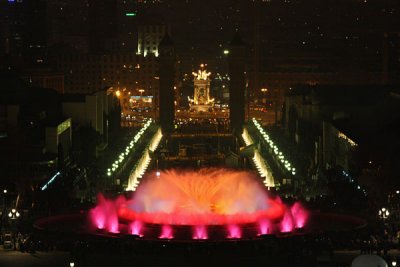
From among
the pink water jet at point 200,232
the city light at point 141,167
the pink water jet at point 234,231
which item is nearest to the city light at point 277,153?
the city light at point 141,167

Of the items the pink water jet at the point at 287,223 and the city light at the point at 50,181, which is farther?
the city light at the point at 50,181

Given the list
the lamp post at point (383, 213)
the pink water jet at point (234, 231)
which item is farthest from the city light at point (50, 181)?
the lamp post at point (383, 213)

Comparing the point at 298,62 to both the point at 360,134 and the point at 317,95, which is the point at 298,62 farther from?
the point at 360,134

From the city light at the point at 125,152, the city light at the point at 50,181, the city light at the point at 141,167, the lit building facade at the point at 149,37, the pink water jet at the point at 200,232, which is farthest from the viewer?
the lit building facade at the point at 149,37

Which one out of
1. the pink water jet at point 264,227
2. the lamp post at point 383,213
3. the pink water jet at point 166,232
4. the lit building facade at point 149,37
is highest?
the lit building facade at point 149,37

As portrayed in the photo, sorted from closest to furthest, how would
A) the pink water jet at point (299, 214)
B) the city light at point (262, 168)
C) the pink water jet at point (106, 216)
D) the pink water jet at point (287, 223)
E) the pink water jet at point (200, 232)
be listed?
1. the pink water jet at point (200, 232)
2. the pink water jet at point (287, 223)
3. the pink water jet at point (106, 216)
4. the pink water jet at point (299, 214)
5. the city light at point (262, 168)

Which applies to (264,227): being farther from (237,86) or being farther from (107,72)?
(107,72)

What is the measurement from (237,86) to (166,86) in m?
4.03

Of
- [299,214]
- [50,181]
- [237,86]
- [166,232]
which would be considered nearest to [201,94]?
[237,86]

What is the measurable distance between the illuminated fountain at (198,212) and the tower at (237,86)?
3148cm

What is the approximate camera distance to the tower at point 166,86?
270ft

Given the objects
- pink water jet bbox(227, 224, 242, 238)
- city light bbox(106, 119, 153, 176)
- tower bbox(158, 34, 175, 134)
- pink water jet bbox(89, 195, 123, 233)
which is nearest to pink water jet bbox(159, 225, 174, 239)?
pink water jet bbox(89, 195, 123, 233)

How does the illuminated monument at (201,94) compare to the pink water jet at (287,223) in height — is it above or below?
below

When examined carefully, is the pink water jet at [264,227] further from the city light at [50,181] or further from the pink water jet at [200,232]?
the city light at [50,181]
